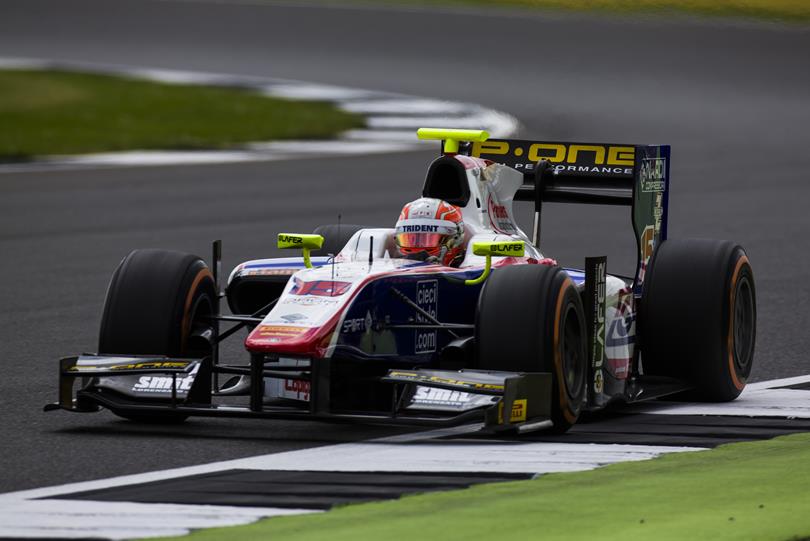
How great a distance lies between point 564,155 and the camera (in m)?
10.6

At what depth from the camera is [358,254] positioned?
351 inches

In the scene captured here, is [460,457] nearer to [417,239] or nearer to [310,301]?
[310,301]

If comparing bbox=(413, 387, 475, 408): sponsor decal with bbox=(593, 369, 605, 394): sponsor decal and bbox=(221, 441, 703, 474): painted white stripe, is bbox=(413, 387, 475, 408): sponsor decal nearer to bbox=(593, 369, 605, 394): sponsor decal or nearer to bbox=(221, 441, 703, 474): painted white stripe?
bbox=(221, 441, 703, 474): painted white stripe

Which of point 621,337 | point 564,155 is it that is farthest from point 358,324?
point 564,155

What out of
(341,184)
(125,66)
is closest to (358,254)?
(341,184)

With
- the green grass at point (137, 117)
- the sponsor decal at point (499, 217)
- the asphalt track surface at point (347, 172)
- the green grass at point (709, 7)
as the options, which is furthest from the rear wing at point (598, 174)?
the green grass at point (137, 117)

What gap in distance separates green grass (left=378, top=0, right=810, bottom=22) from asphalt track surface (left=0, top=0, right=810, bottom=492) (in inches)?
20.1

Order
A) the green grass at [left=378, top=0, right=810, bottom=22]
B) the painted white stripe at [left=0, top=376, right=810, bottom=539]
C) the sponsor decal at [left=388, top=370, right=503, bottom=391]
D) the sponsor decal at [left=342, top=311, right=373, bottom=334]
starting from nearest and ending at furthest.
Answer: the painted white stripe at [left=0, top=376, right=810, bottom=539], the sponsor decal at [left=388, top=370, right=503, bottom=391], the sponsor decal at [left=342, top=311, right=373, bottom=334], the green grass at [left=378, top=0, right=810, bottom=22]

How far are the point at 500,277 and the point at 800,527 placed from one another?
2384 mm

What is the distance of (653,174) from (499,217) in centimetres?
100

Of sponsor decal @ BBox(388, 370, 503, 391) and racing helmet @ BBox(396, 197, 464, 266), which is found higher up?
racing helmet @ BBox(396, 197, 464, 266)

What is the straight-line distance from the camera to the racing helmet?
29.8 feet

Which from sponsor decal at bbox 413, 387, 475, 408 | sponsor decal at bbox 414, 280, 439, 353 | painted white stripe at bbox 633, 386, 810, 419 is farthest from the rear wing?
sponsor decal at bbox 413, 387, 475, 408

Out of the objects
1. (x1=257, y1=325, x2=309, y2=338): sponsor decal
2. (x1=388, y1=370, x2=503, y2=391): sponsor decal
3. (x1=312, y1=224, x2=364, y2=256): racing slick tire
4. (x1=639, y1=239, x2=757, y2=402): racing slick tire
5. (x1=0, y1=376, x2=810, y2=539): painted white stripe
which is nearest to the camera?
(x1=0, y1=376, x2=810, y2=539): painted white stripe
